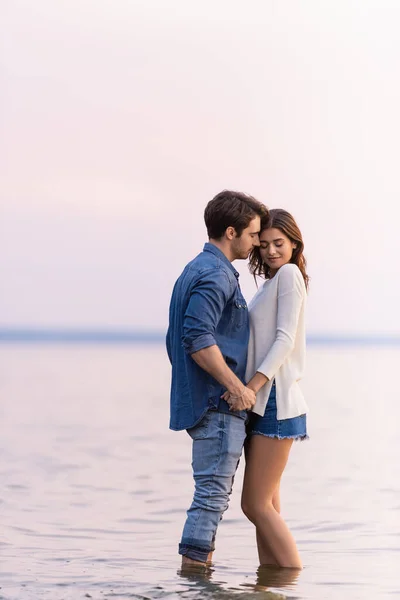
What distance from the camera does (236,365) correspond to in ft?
15.6

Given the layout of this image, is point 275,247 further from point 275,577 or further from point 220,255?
point 275,577

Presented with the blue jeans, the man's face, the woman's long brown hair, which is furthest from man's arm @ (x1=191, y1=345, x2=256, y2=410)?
the woman's long brown hair

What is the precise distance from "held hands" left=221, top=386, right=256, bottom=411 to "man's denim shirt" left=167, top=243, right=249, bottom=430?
7 centimetres

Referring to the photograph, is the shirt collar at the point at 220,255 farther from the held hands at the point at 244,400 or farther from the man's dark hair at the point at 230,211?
the held hands at the point at 244,400

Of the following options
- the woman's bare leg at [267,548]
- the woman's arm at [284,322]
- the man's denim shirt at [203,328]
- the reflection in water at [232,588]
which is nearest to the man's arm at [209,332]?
the man's denim shirt at [203,328]

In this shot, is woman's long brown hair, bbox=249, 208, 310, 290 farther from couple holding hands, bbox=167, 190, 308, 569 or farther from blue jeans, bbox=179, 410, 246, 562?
blue jeans, bbox=179, 410, 246, 562

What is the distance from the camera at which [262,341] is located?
4840 millimetres

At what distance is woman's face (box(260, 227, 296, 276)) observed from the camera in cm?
489

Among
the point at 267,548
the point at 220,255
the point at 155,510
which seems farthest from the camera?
the point at 155,510

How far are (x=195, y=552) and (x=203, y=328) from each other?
1112 millimetres

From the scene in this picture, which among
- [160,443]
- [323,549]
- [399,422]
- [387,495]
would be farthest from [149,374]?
[323,549]

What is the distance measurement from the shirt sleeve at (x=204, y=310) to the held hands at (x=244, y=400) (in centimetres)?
27

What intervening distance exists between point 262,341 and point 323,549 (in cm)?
192

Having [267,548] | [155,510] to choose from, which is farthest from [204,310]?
[155,510]
